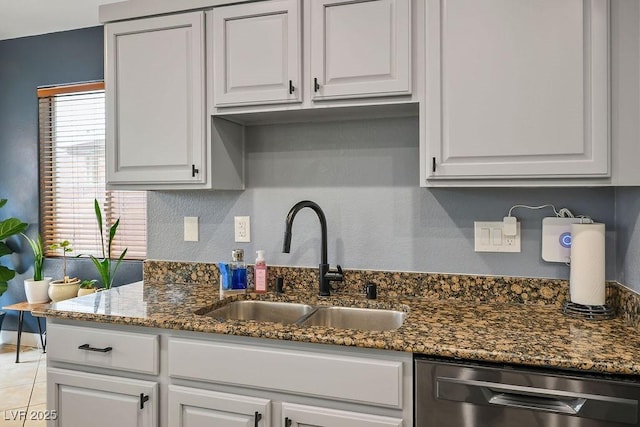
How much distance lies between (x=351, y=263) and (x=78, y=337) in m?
1.11

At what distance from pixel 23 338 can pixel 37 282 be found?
0.64 metres

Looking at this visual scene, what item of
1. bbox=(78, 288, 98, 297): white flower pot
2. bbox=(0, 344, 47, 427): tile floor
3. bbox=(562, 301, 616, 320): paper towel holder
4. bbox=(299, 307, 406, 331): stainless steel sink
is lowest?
bbox=(0, 344, 47, 427): tile floor

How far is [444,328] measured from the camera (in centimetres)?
146

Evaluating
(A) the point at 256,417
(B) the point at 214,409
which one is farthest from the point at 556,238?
(B) the point at 214,409

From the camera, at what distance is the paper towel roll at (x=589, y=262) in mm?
1564

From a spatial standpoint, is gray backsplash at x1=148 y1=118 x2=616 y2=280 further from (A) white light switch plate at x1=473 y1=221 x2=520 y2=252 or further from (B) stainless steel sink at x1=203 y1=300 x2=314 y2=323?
(B) stainless steel sink at x1=203 y1=300 x2=314 y2=323

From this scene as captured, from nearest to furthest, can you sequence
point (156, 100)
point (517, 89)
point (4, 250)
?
1. point (517, 89)
2. point (156, 100)
3. point (4, 250)

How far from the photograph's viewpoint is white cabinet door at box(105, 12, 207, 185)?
1942 millimetres

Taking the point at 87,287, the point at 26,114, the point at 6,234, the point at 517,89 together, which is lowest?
the point at 87,287

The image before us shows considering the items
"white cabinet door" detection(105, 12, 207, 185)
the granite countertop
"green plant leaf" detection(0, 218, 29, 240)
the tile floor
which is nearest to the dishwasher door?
the granite countertop

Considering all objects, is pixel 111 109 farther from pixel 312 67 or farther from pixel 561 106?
pixel 561 106

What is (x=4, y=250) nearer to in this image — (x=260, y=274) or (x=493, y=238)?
(x=260, y=274)

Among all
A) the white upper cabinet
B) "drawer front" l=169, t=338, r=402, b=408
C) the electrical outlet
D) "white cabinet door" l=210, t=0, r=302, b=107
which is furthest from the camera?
the electrical outlet

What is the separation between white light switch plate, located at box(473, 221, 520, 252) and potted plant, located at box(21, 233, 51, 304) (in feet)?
11.1
